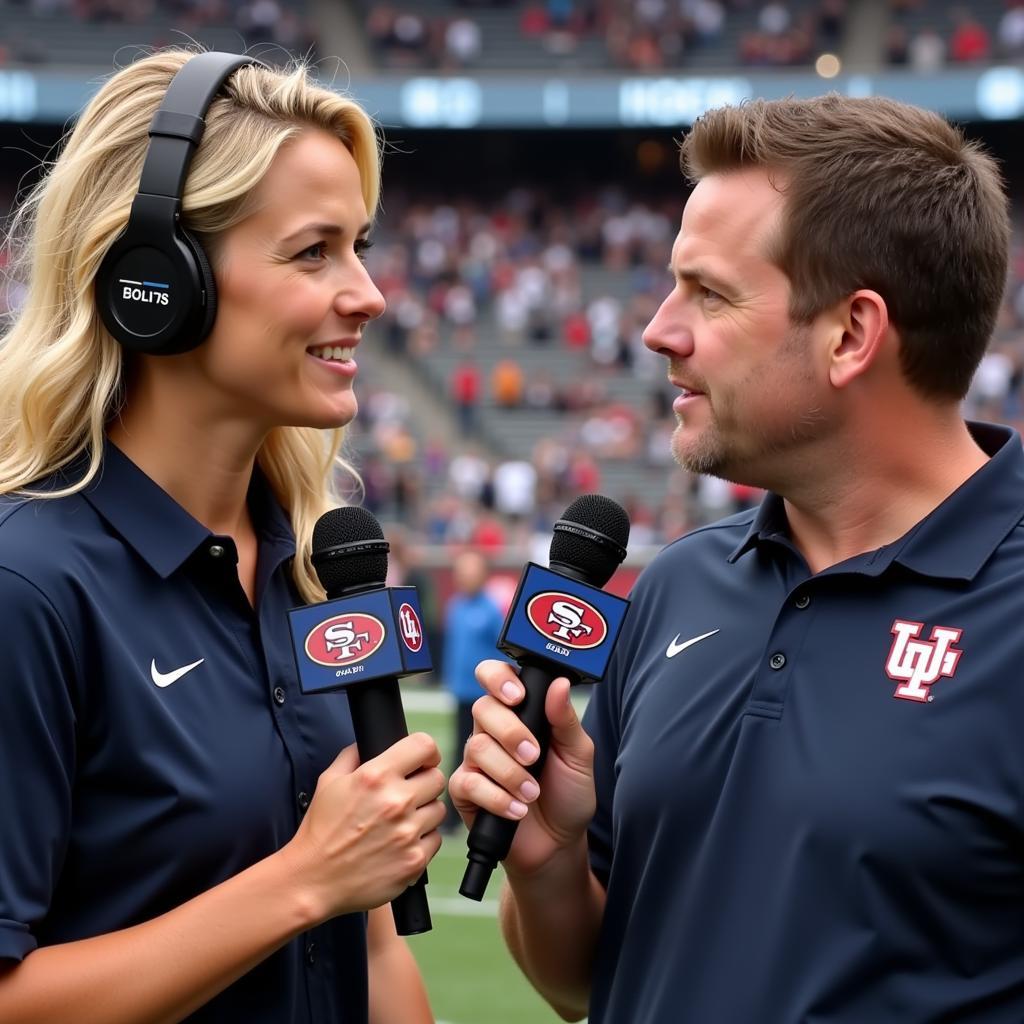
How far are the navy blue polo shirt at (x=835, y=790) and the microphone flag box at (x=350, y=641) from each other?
0.48 metres

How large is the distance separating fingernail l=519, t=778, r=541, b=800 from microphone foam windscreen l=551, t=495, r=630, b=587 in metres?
0.36

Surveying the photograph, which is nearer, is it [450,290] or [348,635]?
[348,635]

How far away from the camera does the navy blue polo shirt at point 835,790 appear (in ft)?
6.91

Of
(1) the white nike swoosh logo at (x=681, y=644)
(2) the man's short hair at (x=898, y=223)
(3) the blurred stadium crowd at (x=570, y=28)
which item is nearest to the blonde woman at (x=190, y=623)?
(1) the white nike swoosh logo at (x=681, y=644)

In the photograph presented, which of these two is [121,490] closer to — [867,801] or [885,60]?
[867,801]

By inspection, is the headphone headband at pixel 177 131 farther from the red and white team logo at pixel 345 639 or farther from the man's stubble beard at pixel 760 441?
the man's stubble beard at pixel 760 441

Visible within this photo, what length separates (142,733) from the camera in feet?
7.13

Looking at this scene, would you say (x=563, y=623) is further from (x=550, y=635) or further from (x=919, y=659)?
(x=919, y=659)

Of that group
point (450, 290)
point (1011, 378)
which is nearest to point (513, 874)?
point (1011, 378)

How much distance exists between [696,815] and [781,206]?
3.05 ft

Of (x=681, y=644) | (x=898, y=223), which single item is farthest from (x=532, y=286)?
(x=898, y=223)

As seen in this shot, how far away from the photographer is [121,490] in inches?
92.0

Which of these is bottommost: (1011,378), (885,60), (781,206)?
(1011,378)

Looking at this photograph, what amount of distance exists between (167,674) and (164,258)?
0.59m
